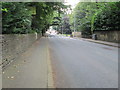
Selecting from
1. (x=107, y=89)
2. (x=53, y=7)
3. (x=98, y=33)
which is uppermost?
(x=53, y=7)

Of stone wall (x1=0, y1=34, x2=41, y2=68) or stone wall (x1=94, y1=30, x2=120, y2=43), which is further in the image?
stone wall (x1=94, y1=30, x2=120, y2=43)

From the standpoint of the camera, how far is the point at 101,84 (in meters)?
4.74

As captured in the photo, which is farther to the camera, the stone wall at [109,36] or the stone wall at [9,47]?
the stone wall at [109,36]

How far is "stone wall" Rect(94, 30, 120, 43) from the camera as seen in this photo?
2391cm

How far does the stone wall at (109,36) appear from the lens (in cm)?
2391

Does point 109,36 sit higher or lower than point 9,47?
higher

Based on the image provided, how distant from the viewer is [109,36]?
88.9 ft

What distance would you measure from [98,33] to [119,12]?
9982 mm

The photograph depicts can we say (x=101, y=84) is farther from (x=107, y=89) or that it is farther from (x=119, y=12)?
(x=119, y=12)

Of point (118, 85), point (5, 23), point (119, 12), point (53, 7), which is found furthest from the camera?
point (119, 12)

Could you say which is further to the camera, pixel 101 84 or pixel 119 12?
pixel 119 12

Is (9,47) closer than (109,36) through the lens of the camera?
Yes

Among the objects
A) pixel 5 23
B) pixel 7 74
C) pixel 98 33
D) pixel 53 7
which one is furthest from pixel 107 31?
pixel 7 74

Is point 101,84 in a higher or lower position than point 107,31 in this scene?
lower
